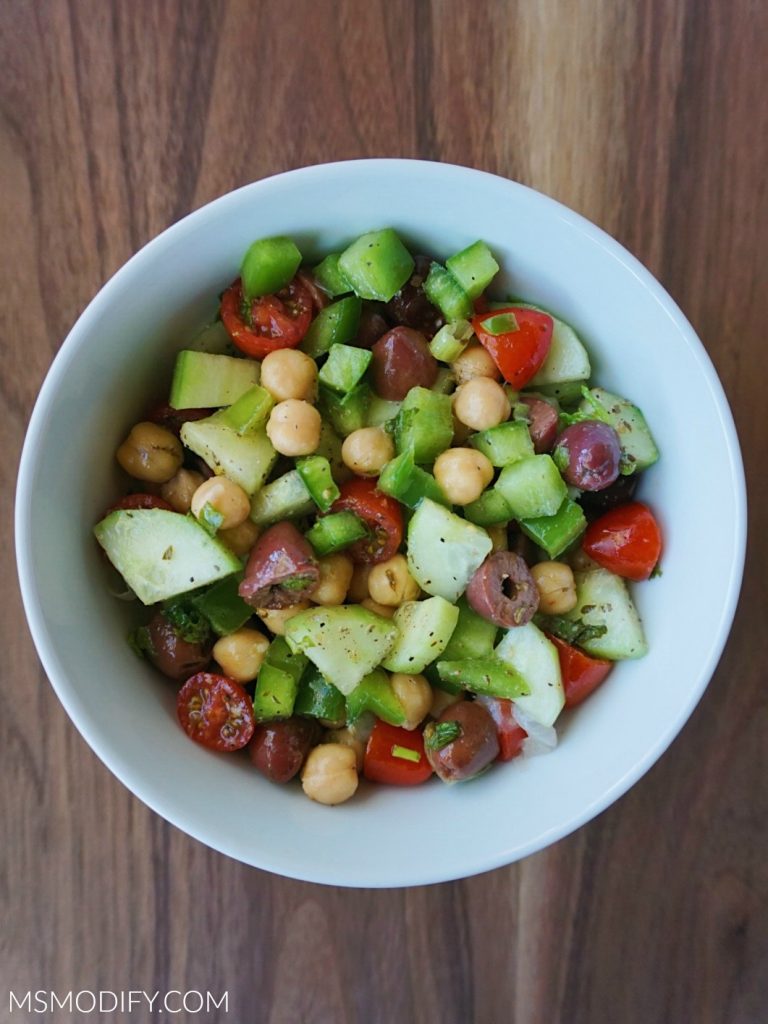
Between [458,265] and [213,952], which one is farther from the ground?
[458,265]

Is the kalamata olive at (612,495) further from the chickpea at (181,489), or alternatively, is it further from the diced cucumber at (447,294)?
the chickpea at (181,489)

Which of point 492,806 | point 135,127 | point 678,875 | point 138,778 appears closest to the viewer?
point 138,778

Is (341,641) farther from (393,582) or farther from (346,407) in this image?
(346,407)

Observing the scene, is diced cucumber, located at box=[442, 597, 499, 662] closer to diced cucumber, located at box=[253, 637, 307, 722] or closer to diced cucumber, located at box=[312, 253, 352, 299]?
diced cucumber, located at box=[253, 637, 307, 722]

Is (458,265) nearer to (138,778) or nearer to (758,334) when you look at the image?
(758,334)

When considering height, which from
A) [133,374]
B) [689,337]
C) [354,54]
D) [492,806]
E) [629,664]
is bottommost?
[492,806]

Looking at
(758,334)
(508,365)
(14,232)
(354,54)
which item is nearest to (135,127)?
(14,232)

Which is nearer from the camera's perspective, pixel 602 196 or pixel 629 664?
pixel 629 664
